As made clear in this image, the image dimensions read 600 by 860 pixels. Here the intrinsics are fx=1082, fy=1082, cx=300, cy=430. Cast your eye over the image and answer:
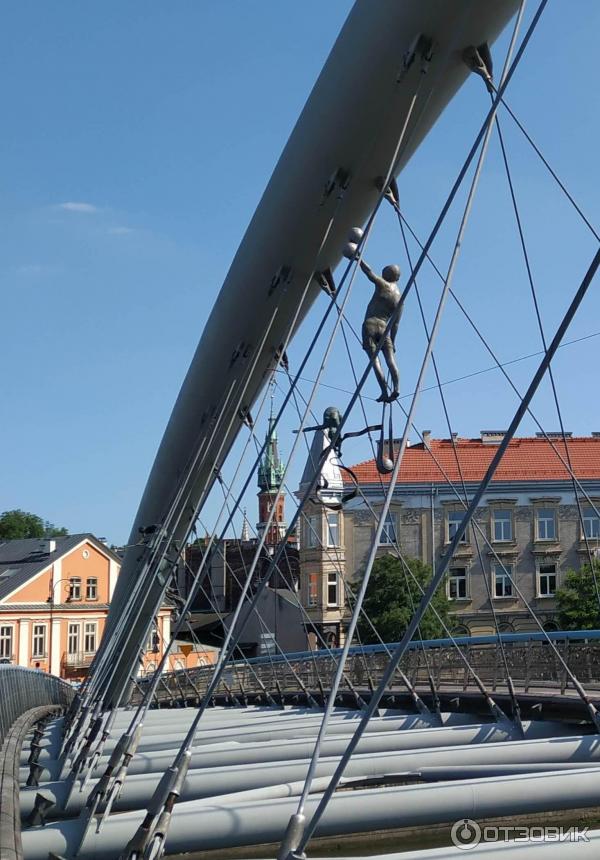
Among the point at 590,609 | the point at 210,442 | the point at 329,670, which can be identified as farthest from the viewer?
the point at 590,609

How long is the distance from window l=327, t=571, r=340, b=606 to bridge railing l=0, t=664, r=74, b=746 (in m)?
20.6

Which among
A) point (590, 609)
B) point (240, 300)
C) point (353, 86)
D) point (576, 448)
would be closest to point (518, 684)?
point (240, 300)

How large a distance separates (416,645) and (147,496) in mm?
5479

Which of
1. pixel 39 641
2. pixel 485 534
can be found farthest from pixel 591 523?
pixel 39 641

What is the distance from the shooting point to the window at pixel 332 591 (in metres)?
49.3

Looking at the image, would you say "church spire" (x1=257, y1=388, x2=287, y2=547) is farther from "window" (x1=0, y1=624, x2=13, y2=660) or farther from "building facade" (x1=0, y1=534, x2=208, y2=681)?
"window" (x1=0, y1=624, x2=13, y2=660)

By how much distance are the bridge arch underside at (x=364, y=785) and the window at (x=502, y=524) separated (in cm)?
3198

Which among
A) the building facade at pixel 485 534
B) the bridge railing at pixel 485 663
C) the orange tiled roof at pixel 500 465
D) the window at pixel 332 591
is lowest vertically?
the bridge railing at pixel 485 663

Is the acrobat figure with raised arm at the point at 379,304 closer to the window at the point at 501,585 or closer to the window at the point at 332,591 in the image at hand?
the window at the point at 501,585

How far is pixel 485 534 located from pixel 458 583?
2660 mm

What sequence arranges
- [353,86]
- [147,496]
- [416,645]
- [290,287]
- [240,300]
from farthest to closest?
[147,496] → [416,645] → [240,300] → [290,287] → [353,86]

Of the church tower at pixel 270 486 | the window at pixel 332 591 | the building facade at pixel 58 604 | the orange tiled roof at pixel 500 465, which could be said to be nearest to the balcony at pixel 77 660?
the building facade at pixel 58 604

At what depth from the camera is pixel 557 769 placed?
9.00m

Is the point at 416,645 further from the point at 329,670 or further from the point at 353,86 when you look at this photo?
the point at 353,86
